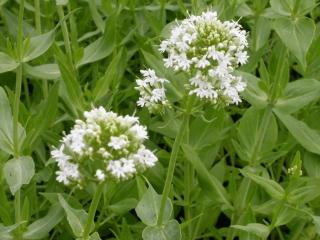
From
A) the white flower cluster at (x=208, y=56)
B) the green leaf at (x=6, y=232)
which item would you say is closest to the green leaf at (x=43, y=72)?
the green leaf at (x=6, y=232)

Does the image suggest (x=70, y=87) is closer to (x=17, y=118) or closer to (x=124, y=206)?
(x=17, y=118)

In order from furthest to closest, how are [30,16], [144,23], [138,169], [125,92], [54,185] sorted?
[30,16], [144,23], [125,92], [54,185], [138,169]

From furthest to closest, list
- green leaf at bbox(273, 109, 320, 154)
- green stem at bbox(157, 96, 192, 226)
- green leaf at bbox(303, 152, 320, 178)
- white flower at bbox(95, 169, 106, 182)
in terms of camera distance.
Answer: green leaf at bbox(303, 152, 320, 178)
green leaf at bbox(273, 109, 320, 154)
green stem at bbox(157, 96, 192, 226)
white flower at bbox(95, 169, 106, 182)

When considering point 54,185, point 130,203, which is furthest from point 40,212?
point 130,203

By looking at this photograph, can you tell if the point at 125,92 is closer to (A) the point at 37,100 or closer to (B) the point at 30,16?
(A) the point at 37,100

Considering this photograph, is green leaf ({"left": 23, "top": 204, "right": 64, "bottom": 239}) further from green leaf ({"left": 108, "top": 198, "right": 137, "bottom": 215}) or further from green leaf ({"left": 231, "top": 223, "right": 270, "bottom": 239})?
green leaf ({"left": 231, "top": 223, "right": 270, "bottom": 239})

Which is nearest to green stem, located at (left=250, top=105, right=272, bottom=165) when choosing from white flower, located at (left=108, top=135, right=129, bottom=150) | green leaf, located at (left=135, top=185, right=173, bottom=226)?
green leaf, located at (left=135, top=185, right=173, bottom=226)

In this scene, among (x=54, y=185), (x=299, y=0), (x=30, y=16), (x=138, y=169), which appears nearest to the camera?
(x=138, y=169)

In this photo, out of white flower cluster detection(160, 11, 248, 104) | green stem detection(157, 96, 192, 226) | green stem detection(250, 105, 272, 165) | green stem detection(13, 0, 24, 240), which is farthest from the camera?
green stem detection(250, 105, 272, 165)
